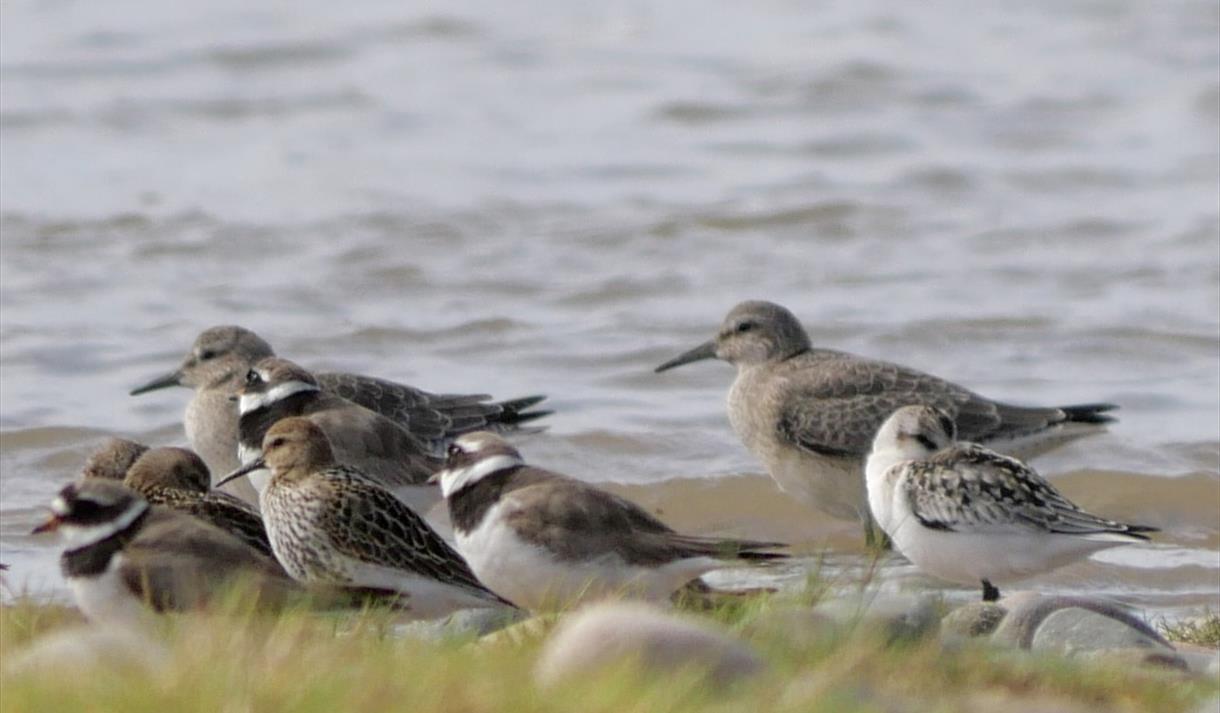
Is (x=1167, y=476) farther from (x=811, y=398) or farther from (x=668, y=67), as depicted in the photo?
(x=668, y=67)

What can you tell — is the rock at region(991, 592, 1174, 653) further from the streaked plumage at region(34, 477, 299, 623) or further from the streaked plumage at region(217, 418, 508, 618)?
the streaked plumage at region(34, 477, 299, 623)

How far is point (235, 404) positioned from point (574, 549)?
3.37 m

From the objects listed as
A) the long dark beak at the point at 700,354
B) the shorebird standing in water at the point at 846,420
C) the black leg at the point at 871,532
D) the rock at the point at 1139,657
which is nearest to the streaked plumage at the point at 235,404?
the long dark beak at the point at 700,354

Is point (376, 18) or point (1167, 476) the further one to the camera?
point (376, 18)

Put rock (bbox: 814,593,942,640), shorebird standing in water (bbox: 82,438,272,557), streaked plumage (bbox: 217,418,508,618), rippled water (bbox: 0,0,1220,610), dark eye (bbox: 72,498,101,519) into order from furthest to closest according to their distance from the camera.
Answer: rippled water (bbox: 0,0,1220,610)
shorebird standing in water (bbox: 82,438,272,557)
streaked plumage (bbox: 217,418,508,618)
dark eye (bbox: 72,498,101,519)
rock (bbox: 814,593,942,640)

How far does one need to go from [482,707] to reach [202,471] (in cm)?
344

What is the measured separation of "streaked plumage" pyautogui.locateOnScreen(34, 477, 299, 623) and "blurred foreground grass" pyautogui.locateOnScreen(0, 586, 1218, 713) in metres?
0.17

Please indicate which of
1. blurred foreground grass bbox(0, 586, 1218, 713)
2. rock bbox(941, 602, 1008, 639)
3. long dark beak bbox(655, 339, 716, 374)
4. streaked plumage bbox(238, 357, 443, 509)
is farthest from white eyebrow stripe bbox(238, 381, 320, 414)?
rock bbox(941, 602, 1008, 639)

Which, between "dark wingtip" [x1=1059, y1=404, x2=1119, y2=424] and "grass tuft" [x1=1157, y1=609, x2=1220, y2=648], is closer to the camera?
"grass tuft" [x1=1157, y1=609, x2=1220, y2=648]

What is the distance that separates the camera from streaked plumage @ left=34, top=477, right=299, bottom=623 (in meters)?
6.43

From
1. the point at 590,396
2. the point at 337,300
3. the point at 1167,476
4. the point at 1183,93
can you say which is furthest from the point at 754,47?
the point at 1167,476

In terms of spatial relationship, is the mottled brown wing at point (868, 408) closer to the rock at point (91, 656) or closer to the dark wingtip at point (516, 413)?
the dark wingtip at point (516, 413)

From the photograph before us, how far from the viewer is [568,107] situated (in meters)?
20.0

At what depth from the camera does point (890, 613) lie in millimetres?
6469
